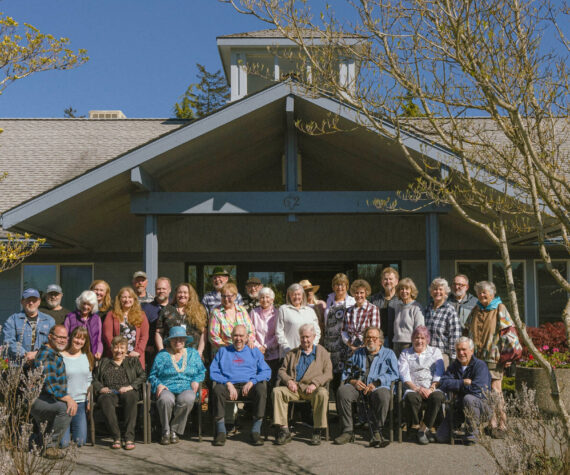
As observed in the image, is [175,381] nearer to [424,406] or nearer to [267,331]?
[267,331]

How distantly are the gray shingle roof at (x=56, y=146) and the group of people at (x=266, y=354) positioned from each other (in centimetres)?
555

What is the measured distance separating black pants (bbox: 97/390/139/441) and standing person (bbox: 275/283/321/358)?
1.69m

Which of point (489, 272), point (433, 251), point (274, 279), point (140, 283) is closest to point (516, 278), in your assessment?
point (489, 272)

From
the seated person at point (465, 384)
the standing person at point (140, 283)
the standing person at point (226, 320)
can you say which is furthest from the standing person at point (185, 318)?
the seated person at point (465, 384)

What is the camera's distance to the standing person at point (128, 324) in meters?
7.26

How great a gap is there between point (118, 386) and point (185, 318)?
1.07m

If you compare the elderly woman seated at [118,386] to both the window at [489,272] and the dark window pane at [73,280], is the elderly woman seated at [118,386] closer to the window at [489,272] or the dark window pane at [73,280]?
the dark window pane at [73,280]

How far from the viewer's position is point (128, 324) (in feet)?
24.0

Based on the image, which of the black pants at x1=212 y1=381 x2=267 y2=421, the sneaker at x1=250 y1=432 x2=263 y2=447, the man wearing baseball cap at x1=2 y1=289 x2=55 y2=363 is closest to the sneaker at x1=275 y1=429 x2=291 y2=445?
the sneaker at x1=250 y1=432 x2=263 y2=447

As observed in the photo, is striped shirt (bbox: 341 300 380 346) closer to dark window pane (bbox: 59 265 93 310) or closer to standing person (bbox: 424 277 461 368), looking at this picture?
standing person (bbox: 424 277 461 368)

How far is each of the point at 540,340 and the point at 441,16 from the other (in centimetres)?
749

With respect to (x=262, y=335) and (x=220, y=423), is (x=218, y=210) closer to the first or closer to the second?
(x=262, y=335)

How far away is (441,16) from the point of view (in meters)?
4.34

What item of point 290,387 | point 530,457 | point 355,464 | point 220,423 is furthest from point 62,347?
point 530,457
